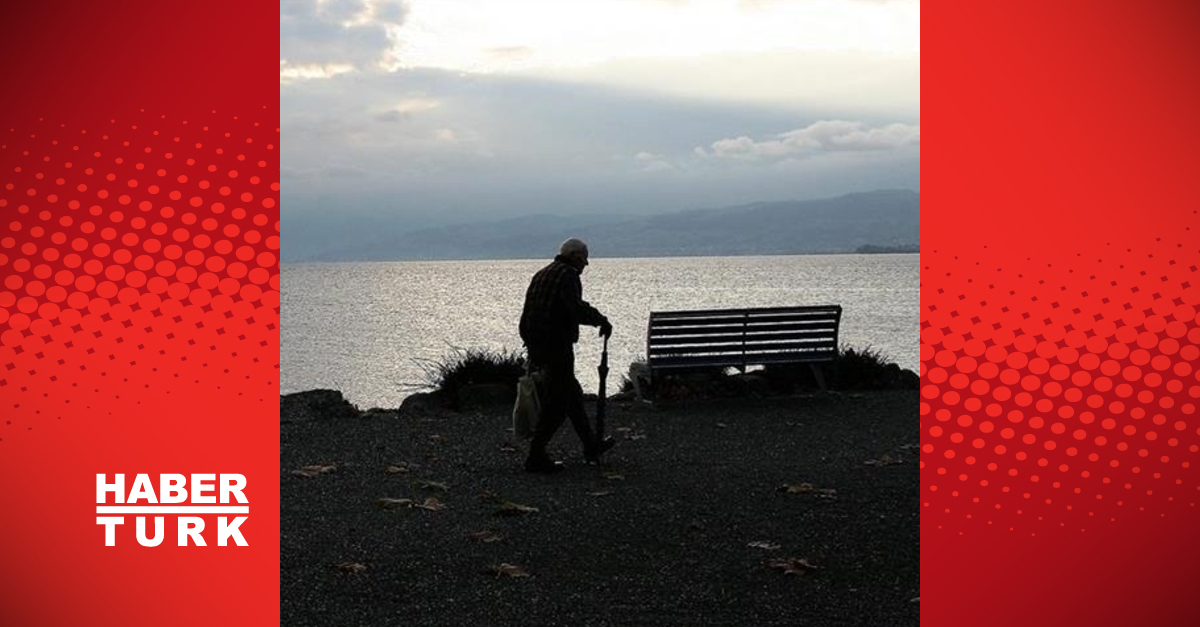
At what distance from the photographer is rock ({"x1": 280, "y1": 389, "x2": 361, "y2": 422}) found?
44.5 ft

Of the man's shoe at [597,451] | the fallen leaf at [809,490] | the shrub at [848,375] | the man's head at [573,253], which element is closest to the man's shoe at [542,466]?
the man's shoe at [597,451]

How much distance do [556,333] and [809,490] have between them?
2327 millimetres

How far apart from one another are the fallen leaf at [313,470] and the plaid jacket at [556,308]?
1899mm

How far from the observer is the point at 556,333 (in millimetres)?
Answer: 10531

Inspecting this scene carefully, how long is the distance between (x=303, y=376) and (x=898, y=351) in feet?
48.2

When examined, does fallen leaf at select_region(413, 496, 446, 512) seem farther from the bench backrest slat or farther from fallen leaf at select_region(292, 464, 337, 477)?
the bench backrest slat

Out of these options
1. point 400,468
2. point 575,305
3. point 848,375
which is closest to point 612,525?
point 575,305

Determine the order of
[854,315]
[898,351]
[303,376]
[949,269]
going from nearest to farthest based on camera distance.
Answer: [949,269], [303,376], [898,351], [854,315]

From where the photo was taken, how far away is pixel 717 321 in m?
15.0

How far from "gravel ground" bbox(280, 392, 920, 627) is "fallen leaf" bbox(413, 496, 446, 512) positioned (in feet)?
0.18

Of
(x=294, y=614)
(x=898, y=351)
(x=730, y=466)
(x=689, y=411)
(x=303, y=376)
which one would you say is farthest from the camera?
(x=898, y=351)

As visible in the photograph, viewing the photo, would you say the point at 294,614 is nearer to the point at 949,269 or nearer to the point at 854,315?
the point at 949,269

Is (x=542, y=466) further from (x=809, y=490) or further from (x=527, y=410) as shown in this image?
(x=809, y=490)

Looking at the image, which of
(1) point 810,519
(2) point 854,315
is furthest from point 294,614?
(2) point 854,315
